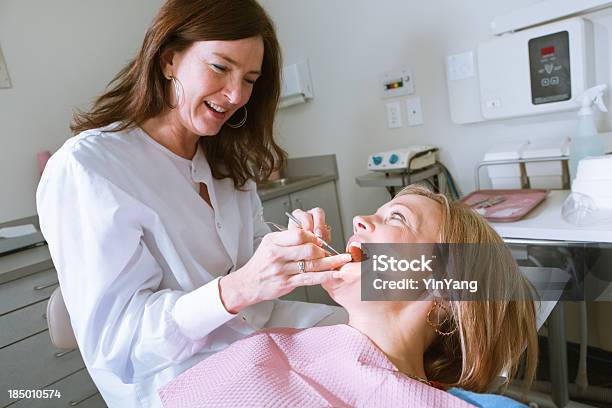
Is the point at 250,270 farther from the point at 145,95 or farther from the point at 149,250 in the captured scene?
the point at 145,95

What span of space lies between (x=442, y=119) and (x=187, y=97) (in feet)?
4.59

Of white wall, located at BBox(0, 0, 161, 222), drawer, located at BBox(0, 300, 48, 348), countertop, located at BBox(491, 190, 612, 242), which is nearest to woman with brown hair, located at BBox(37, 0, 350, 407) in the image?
countertop, located at BBox(491, 190, 612, 242)

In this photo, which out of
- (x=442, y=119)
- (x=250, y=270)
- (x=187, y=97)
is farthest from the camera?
(x=442, y=119)

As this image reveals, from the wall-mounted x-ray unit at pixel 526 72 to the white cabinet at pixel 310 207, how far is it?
0.95 meters

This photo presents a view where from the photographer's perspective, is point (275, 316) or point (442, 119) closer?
point (275, 316)

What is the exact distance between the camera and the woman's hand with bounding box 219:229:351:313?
796 millimetres

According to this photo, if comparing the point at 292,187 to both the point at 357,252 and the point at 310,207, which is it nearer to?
the point at 310,207

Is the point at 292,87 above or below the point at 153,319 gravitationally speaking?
above

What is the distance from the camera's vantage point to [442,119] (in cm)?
208

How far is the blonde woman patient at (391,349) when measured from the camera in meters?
0.83

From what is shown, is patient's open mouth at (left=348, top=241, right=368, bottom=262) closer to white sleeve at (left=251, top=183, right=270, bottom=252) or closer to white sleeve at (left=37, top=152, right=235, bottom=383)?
white sleeve at (left=37, top=152, right=235, bottom=383)

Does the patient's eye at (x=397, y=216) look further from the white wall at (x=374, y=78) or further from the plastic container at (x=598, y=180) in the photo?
the white wall at (x=374, y=78)

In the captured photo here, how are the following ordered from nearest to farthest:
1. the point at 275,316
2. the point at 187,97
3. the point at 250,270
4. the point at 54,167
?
the point at 250,270 → the point at 54,167 → the point at 187,97 → the point at 275,316

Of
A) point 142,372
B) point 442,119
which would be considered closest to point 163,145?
point 142,372
